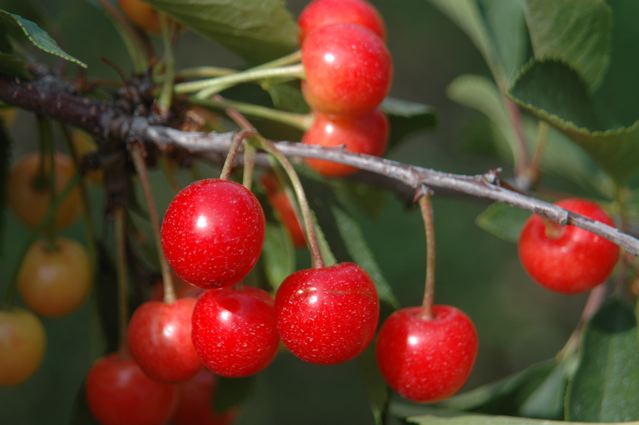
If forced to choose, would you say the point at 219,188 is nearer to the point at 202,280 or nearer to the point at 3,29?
the point at 202,280

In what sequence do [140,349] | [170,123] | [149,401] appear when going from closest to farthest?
[140,349] → [149,401] → [170,123]

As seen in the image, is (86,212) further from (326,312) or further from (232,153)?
(326,312)

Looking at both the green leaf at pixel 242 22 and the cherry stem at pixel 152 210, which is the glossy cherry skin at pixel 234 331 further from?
the green leaf at pixel 242 22

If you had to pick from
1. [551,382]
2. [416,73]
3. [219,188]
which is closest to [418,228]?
[416,73]

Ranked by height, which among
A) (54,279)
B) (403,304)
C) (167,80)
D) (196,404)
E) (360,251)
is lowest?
(403,304)

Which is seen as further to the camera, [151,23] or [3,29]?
[151,23]

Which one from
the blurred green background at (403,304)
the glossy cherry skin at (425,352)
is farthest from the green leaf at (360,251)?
the blurred green background at (403,304)

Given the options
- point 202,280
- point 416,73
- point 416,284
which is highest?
point 202,280

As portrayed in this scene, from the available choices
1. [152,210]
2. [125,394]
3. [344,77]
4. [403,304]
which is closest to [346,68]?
[344,77]
